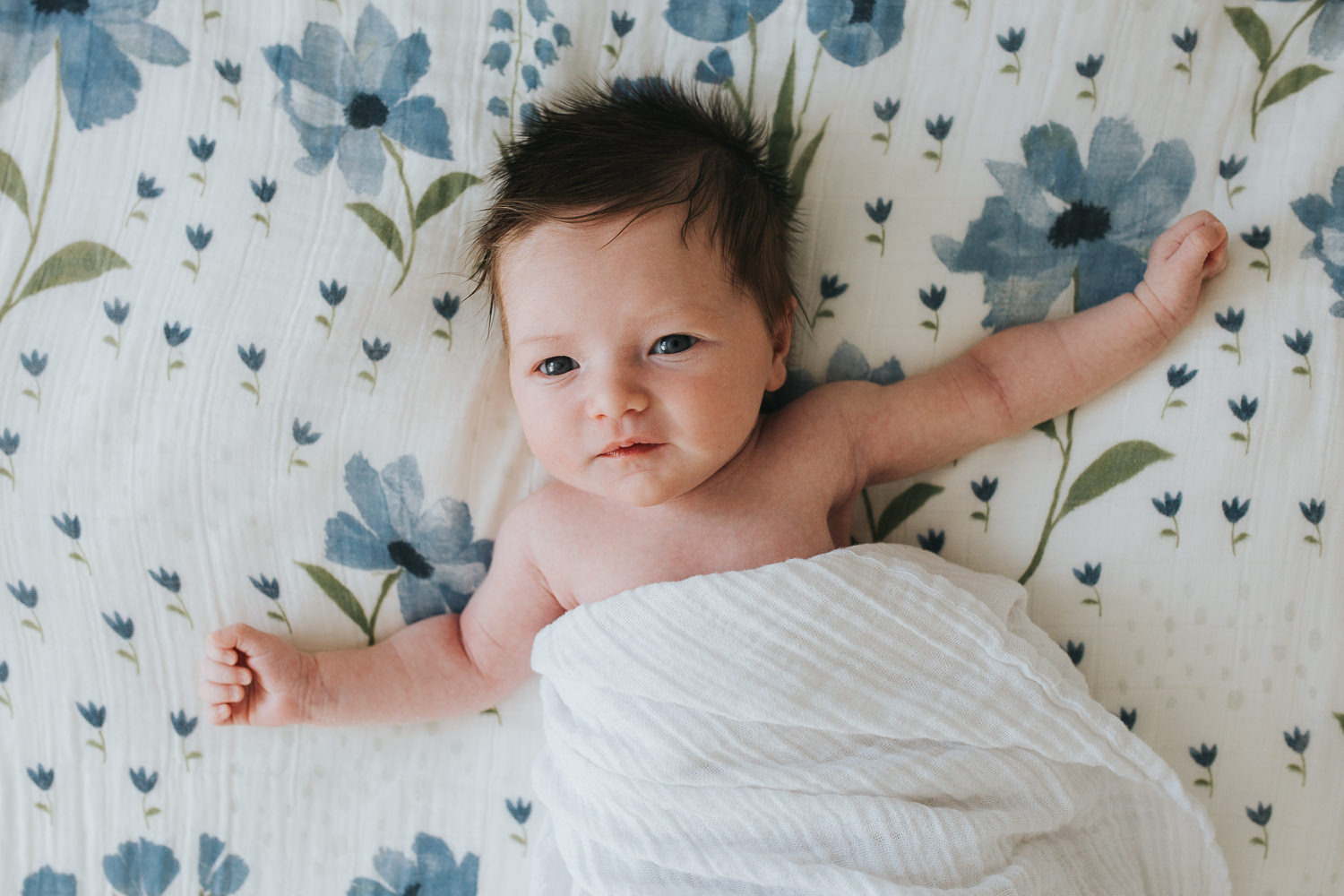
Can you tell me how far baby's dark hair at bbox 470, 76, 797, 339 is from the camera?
97cm

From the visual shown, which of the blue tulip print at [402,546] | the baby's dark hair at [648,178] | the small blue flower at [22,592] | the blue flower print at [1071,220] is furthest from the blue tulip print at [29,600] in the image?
the blue flower print at [1071,220]

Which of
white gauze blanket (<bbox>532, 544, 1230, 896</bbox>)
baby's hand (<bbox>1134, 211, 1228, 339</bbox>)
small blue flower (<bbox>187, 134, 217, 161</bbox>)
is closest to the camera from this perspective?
white gauze blanket (<bbox>532, 544, 1230, 896</bbox>)

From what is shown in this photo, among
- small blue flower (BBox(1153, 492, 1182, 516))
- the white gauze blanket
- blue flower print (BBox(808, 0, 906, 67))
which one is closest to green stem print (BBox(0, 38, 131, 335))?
the white gauze blanket

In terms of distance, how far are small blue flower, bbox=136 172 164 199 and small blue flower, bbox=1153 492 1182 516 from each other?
4.19 feet

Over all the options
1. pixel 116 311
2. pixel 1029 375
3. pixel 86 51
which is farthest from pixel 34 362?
pixel 1029 375

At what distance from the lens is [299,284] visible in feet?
3.67

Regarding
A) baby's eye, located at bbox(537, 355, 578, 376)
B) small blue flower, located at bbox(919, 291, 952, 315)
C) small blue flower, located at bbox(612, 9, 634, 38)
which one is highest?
small blue flower, located at bbox(612, 9, 634, 38)

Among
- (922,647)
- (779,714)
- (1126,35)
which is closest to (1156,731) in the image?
(922,647)

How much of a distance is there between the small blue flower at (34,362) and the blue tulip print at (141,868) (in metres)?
0.60

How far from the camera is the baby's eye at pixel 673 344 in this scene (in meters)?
0.95

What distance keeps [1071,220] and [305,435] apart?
38.5 inches

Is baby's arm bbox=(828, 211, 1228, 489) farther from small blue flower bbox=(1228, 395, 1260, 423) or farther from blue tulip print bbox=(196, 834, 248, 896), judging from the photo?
blue tulip print bbox=(196, 834, 248, 896)

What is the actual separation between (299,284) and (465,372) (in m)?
0.23

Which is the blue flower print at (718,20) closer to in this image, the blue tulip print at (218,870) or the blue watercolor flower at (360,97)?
→ the blue watercolor flower at (360,97)
